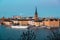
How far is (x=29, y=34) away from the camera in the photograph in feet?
18.9

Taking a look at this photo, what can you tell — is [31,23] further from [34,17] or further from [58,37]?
[58,37]

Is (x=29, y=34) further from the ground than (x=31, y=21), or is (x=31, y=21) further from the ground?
(x=31, y=21)

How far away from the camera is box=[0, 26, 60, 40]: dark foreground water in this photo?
18.9ft

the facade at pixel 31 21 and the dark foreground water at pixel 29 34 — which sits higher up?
the facade at pixel 31 21

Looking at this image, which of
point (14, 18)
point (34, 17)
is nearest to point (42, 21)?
point (34, 17)

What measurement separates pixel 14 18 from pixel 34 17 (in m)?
0.40

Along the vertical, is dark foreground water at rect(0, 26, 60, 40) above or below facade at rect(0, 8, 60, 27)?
below

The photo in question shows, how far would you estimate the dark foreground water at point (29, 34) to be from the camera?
5754 mm

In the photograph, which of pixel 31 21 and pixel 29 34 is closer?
pixel 29 34

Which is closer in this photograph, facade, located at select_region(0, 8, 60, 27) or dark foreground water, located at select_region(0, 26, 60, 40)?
dark foreground water, located at select_region(0, 26, 60, 40)

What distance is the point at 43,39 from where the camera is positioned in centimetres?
580

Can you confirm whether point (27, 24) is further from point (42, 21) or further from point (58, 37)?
point (58, 37)

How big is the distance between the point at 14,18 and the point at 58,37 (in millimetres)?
948

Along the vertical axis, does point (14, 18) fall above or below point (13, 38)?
above
